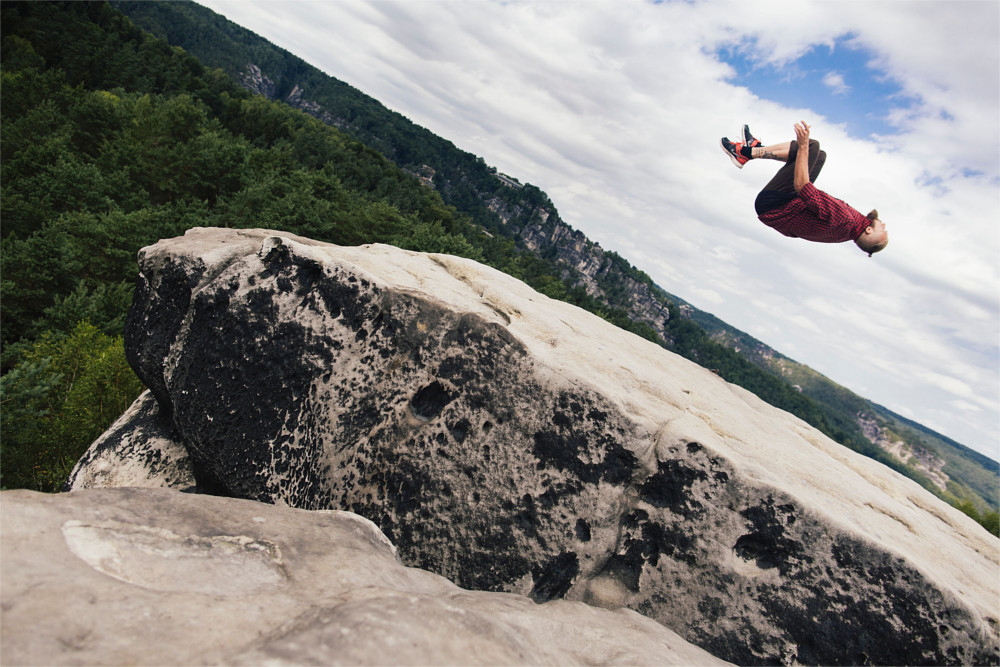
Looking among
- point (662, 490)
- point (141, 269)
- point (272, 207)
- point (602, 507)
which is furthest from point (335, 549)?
point (272, 207)

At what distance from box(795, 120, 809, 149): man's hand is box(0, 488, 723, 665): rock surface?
7.04 metres

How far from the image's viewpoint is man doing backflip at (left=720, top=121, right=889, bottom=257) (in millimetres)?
6770

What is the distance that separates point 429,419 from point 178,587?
354 centimetres

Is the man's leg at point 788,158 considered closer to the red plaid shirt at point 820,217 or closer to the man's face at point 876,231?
the red plaid shirt at point 820,217

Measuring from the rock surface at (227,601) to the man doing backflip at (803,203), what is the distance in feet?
20.4

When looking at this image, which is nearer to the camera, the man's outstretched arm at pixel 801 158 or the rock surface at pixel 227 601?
the rock surface at pixel 227 601

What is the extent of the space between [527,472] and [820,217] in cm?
578

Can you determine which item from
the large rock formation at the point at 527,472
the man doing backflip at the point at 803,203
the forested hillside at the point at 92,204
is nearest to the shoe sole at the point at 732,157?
the man doing backflip at the point at 803,203

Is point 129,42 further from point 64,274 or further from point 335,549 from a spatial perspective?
point 335,549

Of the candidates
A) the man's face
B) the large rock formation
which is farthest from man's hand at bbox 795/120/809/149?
the large rock formation

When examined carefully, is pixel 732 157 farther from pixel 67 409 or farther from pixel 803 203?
pixel 67 409

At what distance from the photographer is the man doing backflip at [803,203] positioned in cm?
677

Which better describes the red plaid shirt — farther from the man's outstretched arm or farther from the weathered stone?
the weathered stone

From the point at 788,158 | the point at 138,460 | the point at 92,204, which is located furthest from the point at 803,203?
the point at 92,204
